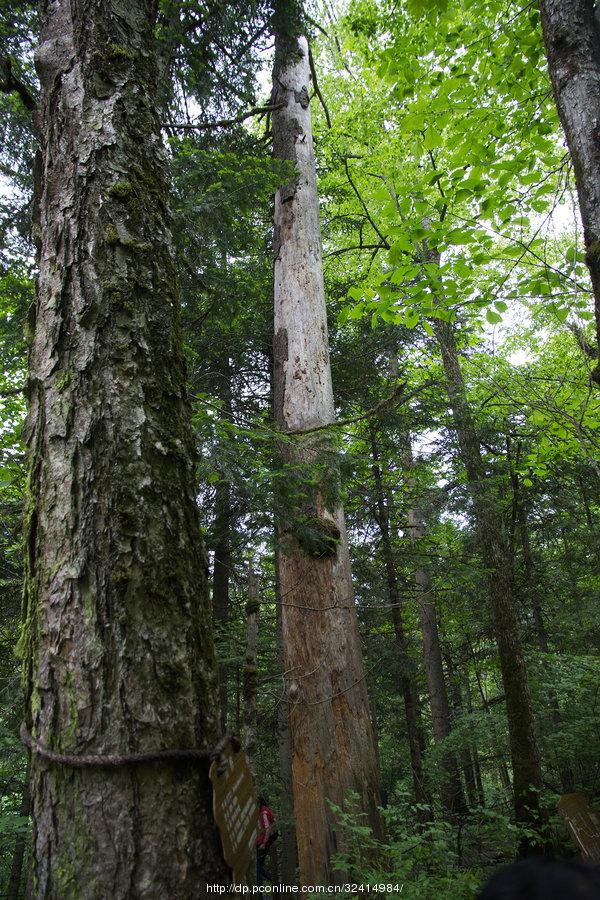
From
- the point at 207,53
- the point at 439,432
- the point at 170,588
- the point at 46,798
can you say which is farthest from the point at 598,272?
the point at 439,432

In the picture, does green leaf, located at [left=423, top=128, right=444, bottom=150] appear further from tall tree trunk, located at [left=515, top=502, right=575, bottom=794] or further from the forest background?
tall tree trunk, located at [left=515, top=502, right=575, bottom=794]

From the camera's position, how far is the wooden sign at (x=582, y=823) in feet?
14.7

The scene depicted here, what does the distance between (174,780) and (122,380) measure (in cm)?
108

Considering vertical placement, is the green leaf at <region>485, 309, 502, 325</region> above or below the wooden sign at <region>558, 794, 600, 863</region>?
above

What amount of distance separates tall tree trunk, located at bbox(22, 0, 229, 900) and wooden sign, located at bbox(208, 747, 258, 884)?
0.12 feet

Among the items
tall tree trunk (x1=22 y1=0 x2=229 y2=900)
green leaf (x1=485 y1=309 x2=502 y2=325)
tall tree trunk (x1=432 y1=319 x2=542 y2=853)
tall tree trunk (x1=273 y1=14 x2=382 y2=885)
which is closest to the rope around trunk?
tall tree trunk (x1=22 y1=0 x2=229 y2=900)

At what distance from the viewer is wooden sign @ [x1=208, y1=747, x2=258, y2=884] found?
1194mm

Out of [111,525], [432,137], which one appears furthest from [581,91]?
[111,525]

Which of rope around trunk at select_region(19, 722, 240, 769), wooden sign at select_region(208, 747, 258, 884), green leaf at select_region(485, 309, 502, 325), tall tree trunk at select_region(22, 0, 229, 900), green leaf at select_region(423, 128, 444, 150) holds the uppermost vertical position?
green leaf at select_region(423, 128, 444, 150)

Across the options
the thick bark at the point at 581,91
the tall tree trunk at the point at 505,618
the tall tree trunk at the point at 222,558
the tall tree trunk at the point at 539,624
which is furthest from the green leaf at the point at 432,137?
the tall tree trunk at the point at 539,624

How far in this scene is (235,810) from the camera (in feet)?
4.16

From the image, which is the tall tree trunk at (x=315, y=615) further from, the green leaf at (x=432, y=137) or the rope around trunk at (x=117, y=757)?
the rope around trunk at (x=117, y=757)

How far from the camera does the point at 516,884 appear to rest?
0.59 meters

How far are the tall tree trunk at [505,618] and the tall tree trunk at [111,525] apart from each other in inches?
225
